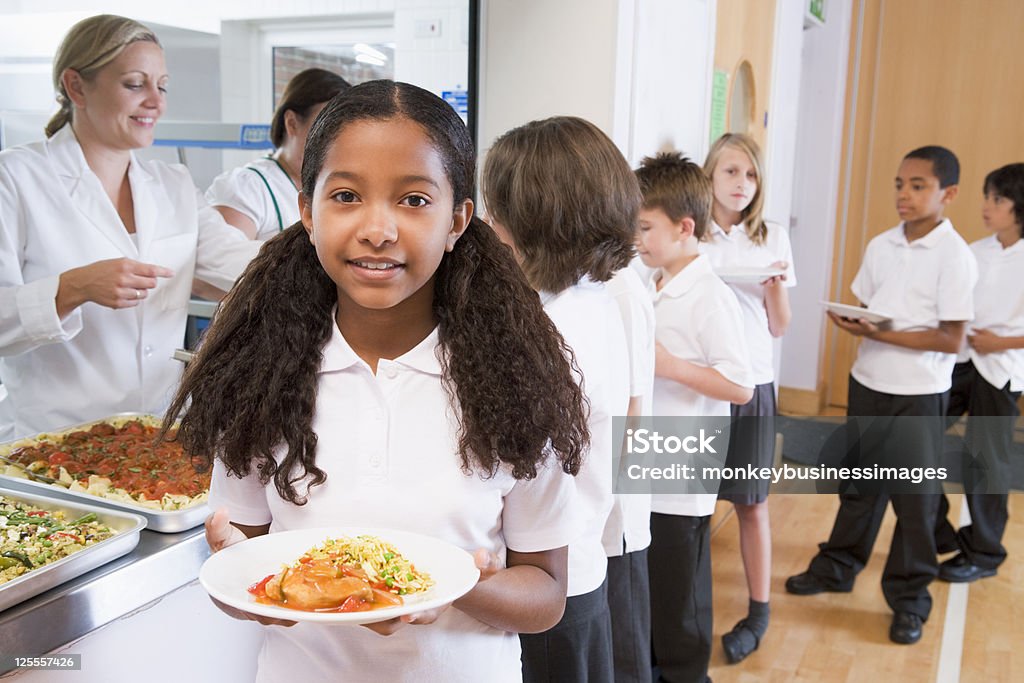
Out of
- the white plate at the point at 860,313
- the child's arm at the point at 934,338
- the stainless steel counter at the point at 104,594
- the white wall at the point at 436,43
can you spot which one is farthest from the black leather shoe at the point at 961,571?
the stainless steel counter at the point at 104,594

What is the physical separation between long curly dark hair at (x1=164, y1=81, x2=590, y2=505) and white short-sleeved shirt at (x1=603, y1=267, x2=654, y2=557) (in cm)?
75

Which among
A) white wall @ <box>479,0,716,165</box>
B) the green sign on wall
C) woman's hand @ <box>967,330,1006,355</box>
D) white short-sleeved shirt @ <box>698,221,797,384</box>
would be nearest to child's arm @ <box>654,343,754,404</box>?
white short-sleeved shirt @ <box>698,221,797,384</box>

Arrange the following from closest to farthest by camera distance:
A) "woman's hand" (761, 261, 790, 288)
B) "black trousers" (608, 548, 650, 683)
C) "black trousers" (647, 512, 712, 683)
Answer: "black trousers" (608, 548, 650, 683) < "black trousers" (647, 512, 712, 683) < "woman's hand" (761, 261, 790, 288)

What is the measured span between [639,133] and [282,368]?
2052 mm

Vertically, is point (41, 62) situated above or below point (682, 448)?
above

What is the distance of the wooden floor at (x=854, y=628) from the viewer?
2.75 meters

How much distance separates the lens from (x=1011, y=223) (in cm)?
354

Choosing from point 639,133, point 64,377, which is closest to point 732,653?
point 639,133

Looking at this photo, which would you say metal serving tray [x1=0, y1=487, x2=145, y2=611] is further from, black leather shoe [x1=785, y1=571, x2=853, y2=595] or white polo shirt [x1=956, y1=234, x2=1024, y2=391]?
white polo shirt [x1=956, y1=234, x2=1024, y2=391]

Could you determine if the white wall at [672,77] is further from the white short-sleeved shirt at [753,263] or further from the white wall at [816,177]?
the white wall at [816,177]

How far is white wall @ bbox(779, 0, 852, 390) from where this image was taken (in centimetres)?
540

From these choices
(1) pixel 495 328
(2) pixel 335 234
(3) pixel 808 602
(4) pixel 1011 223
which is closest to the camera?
(2) pixel 335 234

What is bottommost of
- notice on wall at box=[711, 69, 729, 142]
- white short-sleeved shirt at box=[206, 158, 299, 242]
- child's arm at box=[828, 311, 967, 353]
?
child's arm at box=[828, 311, 967, 353]

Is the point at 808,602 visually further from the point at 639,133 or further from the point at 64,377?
the point at 64,377
